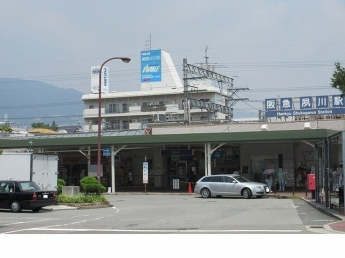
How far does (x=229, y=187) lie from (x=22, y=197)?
13.9 metres

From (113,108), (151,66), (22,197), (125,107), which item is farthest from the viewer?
(113,108)

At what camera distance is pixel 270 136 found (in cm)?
3853

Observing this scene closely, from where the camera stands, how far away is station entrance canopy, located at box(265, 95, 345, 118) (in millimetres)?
45844

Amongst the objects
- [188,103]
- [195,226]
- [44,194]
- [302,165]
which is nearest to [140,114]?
[188,103]

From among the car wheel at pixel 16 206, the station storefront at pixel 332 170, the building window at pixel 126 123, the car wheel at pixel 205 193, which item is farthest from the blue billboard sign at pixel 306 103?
the building window at pixel 126 123

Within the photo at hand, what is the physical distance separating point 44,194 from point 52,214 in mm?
1287

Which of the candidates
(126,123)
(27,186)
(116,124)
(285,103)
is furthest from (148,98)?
(27,186)

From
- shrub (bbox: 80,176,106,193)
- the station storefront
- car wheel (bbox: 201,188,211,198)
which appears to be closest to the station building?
car wheel (bbox: 201,188,211,198)

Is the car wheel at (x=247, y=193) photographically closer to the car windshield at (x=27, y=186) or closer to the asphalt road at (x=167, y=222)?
the asphalt road at (x=167, y=222)

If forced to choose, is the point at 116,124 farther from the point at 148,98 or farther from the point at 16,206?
the point at 16,206

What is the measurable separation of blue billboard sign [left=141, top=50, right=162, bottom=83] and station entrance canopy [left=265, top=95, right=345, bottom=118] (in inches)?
1766

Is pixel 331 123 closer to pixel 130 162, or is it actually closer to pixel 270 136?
pixel 270 136

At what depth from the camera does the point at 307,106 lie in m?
46.7
